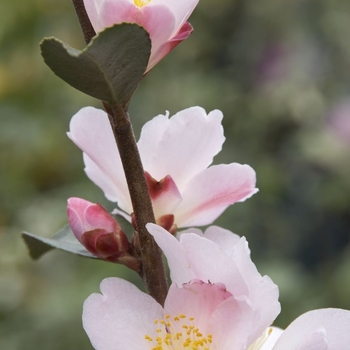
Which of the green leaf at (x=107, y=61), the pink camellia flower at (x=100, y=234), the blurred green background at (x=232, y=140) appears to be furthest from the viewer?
the blurred green background at (x=232, y=140)

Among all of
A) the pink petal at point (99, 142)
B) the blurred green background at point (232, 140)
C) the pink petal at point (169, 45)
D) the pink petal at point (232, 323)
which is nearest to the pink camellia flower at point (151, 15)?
the pink petal at point (169, 45)

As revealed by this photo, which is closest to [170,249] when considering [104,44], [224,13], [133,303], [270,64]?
[133,303]

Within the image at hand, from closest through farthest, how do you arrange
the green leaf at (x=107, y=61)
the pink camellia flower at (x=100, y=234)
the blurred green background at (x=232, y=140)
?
the green leaf at (x=107, y=61) → the pink camellia flower at (x=100, y=234) → the blurred green background at (x=232, y=140)

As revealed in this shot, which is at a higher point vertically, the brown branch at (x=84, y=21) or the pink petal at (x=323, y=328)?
the brown branch at (x=84, y=21)

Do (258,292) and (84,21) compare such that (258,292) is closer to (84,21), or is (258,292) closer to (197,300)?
(197,300)

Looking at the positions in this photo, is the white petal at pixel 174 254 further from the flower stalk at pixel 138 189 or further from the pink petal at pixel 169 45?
the pink petal at pixel 169 45

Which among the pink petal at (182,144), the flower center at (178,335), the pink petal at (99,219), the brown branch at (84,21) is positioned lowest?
the flower center at (178,335)

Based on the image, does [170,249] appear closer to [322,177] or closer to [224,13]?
[322,177]

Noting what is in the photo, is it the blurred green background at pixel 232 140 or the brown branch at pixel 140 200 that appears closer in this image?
the brown branch at pixel 140 200
